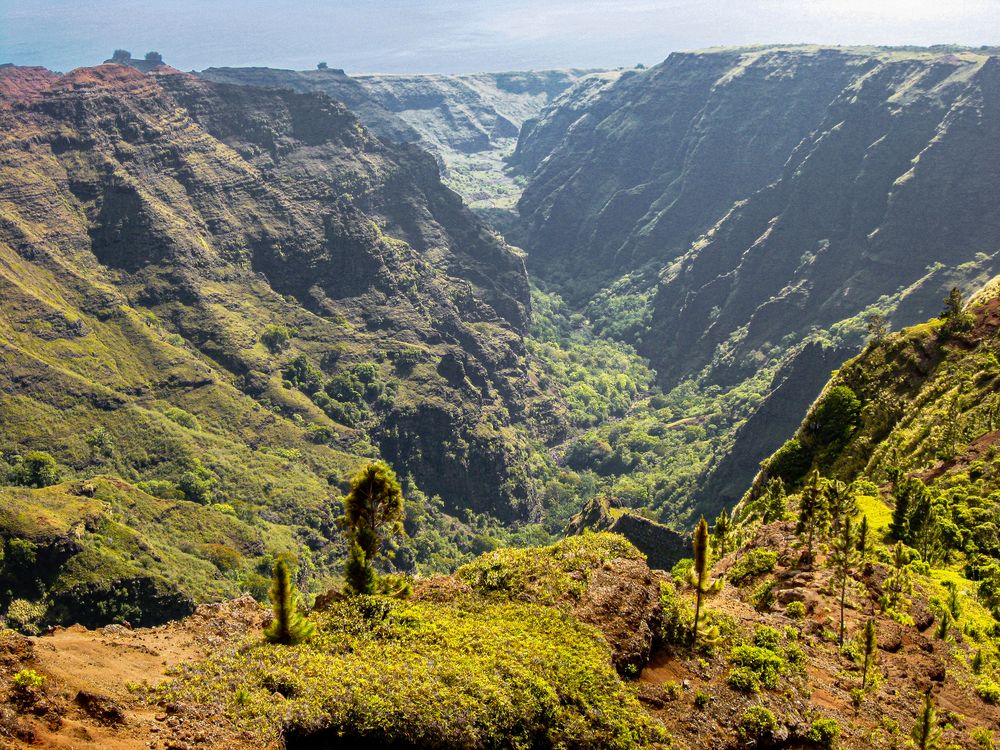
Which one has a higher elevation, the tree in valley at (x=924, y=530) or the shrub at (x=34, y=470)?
the shrub at (x=34, y=470)

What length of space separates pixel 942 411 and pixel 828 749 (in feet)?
183

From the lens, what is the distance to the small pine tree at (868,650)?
40591mm

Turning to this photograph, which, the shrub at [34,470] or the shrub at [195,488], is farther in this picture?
the shrub at [195,488]

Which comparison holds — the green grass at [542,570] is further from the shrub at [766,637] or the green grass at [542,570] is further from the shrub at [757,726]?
the shrub at [757,726]

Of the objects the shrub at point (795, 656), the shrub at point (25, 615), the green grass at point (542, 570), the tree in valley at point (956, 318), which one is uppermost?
the tree in valley at point (956, 318)

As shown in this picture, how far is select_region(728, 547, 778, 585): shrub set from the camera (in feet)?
191

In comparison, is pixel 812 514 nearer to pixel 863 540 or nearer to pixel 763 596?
pixel 763 596

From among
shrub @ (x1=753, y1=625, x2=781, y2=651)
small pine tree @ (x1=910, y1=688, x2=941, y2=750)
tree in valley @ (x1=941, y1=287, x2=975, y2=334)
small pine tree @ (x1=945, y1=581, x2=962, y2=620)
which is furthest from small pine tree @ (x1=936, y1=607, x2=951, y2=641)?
tree in valley @ (x1=941, y1=287, x2=975, y2=334)

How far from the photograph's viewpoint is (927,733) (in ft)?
121

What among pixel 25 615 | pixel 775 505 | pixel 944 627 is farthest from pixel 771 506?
pixel 25 615

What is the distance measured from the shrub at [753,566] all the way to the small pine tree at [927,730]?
716 inches

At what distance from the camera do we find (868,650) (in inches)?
1633

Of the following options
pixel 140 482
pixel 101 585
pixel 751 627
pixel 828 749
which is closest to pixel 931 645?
pixel 751 627

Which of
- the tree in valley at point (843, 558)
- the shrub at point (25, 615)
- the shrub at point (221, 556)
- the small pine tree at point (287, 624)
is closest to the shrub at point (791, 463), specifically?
the tree in valley at point (843, 558)
